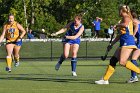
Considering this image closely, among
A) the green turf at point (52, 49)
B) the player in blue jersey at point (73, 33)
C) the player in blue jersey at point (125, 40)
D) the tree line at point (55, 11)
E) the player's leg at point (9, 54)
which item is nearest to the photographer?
the player in blue jersey at point (125, 40)

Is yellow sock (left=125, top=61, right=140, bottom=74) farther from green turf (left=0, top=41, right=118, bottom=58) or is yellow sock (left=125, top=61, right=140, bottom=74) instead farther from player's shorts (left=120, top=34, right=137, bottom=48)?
green turf (left=0, top=41, right=118, bottom=58)

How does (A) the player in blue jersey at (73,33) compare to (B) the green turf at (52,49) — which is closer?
(A) the player in blue jersey at (73,33)

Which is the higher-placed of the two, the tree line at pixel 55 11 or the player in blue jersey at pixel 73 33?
the player in blue jersey at pixel 73 33

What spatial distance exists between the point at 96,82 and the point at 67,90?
5.37 feet

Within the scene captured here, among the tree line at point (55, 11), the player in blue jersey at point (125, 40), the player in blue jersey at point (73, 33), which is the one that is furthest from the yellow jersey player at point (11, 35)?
the tree line at point (55, 11)

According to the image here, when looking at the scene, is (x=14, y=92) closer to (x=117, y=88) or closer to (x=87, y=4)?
(x=117, y=88)

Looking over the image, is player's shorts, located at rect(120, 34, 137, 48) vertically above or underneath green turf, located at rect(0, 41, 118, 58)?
above

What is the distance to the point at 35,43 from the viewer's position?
31734 mm

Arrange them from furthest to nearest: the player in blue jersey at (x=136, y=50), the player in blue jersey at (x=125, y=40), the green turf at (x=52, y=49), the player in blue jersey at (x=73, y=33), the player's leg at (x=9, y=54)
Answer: the green turf at (x=52, y=49) < the player's leg at (x=9, y=54) < the player in blue jersey at (x=73, y=33) < the player in blue jersey at (x=136, y=50) < the player in blue jersey at (x=125, y=40)

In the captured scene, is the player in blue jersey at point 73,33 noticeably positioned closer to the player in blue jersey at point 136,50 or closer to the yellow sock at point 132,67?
the player in blue jersey at point 136,50

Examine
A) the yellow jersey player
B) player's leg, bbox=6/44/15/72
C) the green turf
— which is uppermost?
the yellow jersey player

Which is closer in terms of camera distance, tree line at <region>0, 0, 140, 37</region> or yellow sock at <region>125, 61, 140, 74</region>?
yellow sock at <region>125, 61, 140, 74</region>

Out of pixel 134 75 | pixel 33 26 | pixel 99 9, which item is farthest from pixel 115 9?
pixel 134 75

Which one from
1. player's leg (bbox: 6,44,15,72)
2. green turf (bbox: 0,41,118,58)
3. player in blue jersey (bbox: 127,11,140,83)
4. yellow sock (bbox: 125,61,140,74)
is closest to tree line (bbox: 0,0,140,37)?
green turf (bbox: 0,41,118,58)
